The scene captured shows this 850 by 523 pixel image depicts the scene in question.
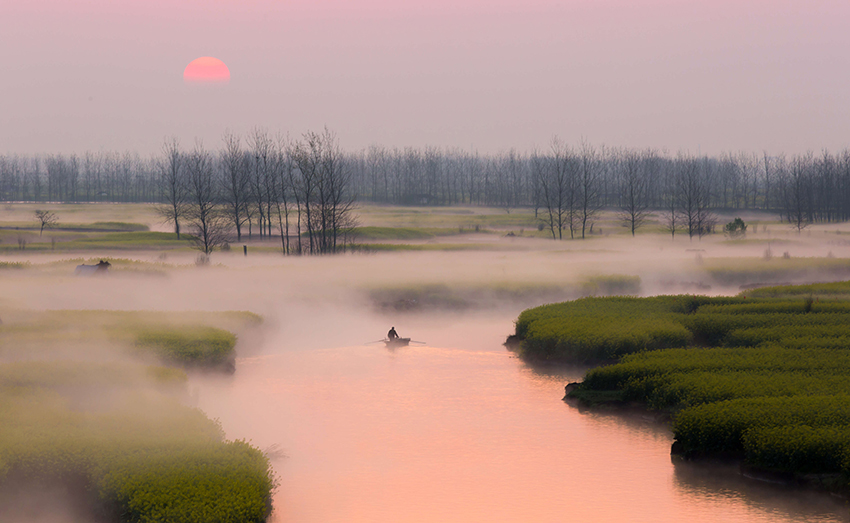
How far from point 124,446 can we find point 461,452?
8302 mm

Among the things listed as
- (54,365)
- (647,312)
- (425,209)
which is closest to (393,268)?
(647,312)

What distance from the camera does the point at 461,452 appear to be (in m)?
20.7

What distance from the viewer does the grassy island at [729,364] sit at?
1842cm

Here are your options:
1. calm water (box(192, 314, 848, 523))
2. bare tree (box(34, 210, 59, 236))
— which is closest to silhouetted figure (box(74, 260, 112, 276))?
calm water (box(192, 314, 848, 523))

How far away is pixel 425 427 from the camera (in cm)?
2284

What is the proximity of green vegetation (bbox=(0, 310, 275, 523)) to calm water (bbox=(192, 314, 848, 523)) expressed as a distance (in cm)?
176

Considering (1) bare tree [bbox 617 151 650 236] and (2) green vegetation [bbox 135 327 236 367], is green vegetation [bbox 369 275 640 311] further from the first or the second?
(1) bare tree [bbox 617 151 650 236]

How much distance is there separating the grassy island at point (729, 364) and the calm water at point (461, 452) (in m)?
0.88

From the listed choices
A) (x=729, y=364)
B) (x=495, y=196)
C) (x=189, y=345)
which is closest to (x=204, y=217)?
(x=189, y=345)

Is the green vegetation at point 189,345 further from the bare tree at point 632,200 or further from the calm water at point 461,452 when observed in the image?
the bare tree at point 632,200

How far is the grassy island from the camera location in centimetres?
1842

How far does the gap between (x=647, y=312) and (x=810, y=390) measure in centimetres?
1557

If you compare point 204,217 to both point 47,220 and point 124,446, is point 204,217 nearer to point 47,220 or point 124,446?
point 47,220

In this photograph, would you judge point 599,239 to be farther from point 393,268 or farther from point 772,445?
point 772,445
